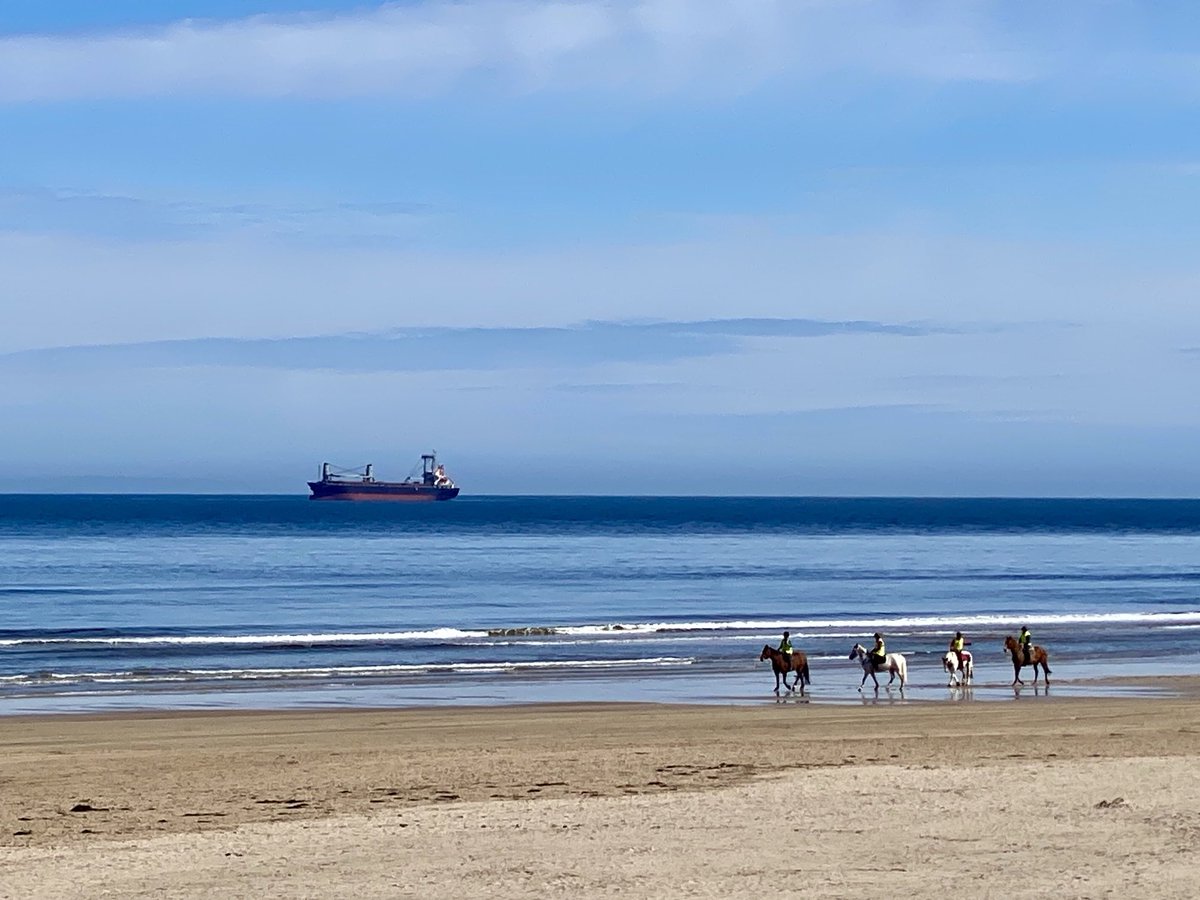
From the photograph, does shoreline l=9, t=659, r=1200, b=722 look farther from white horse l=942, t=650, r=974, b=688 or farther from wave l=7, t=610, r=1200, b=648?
wave l=7, t=610, r=1200, b=648

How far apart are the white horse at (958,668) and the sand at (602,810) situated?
251 inches

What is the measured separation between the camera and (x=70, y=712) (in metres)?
24.4

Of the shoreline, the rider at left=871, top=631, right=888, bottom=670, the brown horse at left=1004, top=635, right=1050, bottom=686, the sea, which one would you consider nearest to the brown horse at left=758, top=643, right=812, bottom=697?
the shoreline

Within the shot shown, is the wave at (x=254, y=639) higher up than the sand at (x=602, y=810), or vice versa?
the sand at (x=602, y=810)

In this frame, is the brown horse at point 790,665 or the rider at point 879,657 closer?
the brown horse at point 790,665

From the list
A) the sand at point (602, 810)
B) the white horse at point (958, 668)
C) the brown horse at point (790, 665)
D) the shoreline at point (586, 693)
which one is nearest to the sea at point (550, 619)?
the shoreline at point (586, 693)

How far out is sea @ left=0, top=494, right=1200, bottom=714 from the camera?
28.7m

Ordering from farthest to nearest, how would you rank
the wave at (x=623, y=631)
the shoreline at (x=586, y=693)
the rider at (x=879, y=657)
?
the wave at (x=623, y=631)
the rider at (x=879, y=657)
the shoreline at (x=586, y=693)

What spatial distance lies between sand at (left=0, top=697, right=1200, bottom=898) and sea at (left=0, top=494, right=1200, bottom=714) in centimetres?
618

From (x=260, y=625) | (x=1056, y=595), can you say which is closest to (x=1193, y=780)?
(x=260, y=625)

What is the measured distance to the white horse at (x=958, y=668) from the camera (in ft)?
92.7

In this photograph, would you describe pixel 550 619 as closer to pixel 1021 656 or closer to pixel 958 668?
pixel 958 668

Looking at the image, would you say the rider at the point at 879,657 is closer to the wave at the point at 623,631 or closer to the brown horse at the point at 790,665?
the brown horse at the point at 790,665

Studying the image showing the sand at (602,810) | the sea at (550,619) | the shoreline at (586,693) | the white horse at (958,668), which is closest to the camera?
the sand at (602,810)
